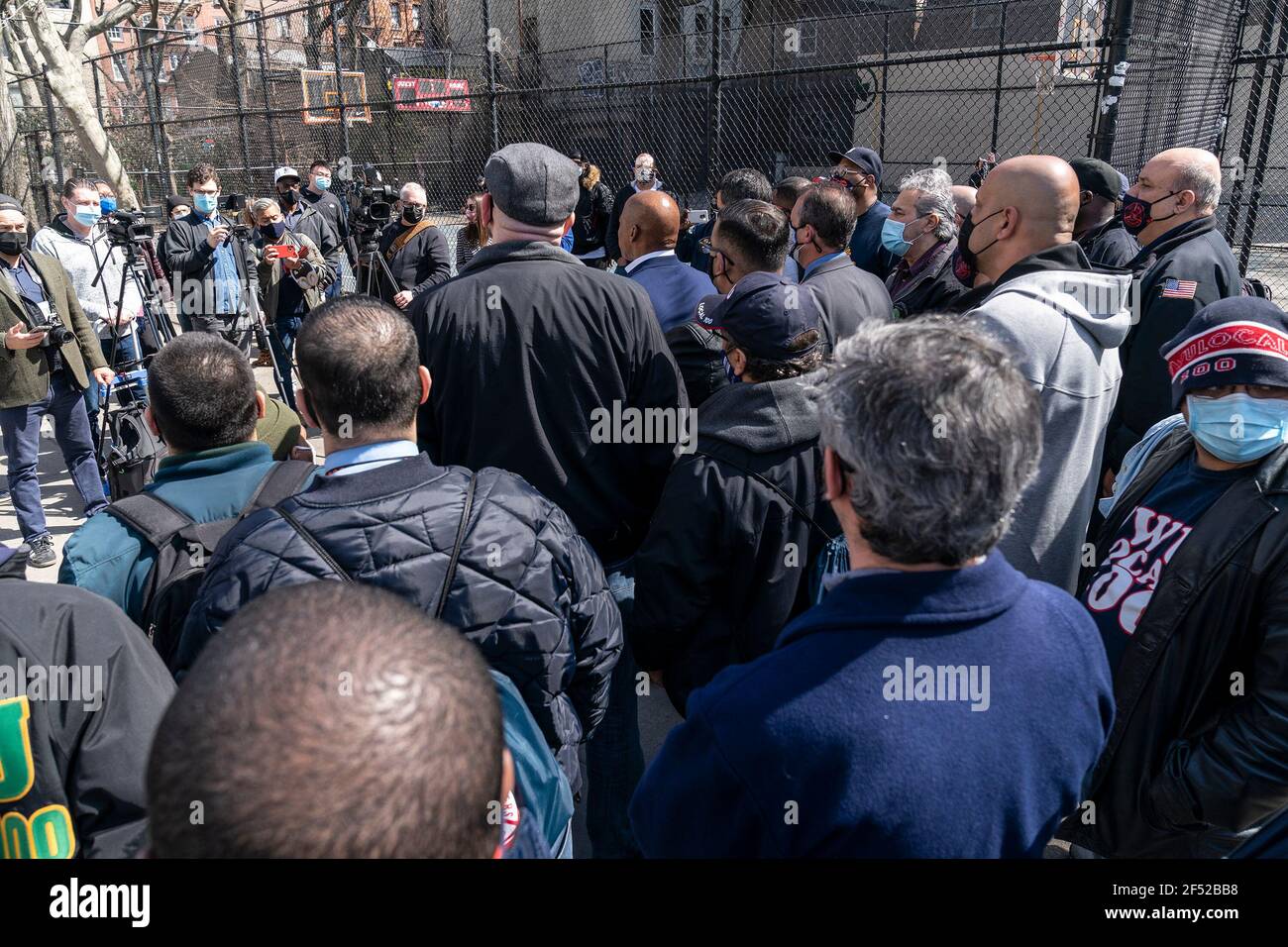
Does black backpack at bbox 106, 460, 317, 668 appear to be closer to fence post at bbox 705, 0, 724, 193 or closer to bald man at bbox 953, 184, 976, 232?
bald man at bbox 953, 184, 976, 232

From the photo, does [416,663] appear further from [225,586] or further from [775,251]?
[775,251]

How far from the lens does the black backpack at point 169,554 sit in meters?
1.85

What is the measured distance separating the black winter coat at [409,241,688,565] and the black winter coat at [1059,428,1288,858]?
134cm

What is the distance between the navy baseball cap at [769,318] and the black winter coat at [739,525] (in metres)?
0.10

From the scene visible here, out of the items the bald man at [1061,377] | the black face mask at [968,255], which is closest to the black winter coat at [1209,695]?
the bald man at [1061,377]

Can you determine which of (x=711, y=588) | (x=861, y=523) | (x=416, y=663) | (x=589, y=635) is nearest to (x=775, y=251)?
(x=711, y=588)

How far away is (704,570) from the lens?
217 centimetres

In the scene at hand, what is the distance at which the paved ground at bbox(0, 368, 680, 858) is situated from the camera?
334cm

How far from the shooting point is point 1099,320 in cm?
228

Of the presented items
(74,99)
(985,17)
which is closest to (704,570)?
(74,99)

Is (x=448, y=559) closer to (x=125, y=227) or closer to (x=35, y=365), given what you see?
(x=35, y=365)

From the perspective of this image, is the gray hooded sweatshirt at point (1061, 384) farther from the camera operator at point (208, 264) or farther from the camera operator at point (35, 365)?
the camera operator at point (208, 264)

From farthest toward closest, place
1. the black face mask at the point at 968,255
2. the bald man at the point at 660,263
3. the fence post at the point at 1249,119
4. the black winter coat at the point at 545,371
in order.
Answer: the fence post at the point at 1249,119
the bald man at the point at 660,263
the black face mask at the point at 968,255
the black winter coat at the point at 545,371

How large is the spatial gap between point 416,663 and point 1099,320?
2.12 metres
